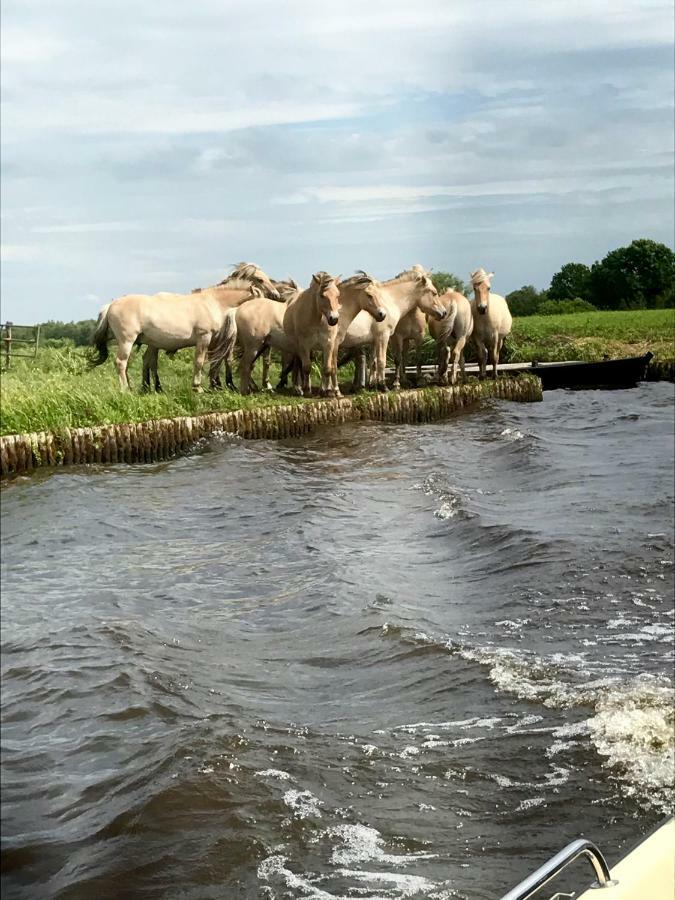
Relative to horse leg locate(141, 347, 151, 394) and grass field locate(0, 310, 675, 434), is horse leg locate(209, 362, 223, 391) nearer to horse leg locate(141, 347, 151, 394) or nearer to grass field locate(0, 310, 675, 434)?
grass field locate(0, 310, 675, 434)

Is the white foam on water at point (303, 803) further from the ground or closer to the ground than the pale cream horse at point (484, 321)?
closer to the ground

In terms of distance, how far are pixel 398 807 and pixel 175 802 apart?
53 cm

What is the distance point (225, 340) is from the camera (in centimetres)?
874

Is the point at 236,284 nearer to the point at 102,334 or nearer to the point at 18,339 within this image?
the point at 102,334

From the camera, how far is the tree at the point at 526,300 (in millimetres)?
13305

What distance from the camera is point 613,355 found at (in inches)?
550

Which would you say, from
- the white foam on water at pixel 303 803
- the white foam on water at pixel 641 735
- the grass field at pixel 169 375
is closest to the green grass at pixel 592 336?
the grass field at pixel 169 375

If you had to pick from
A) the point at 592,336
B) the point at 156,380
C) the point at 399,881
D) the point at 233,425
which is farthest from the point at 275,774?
the point at 592,336

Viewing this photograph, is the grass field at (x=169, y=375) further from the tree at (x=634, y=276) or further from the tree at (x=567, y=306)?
the tree at (x=634, y=276)

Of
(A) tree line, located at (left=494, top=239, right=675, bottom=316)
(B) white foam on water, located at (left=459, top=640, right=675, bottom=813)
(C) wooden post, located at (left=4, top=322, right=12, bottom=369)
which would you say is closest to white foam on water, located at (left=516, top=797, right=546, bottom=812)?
(B) white foam on water, located at (left=459, top=640, right=675, bottom=813)

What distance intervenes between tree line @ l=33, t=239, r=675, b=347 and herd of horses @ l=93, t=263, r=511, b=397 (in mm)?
1552

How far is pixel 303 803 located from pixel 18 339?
374 cm

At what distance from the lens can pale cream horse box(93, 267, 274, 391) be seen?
339 inches

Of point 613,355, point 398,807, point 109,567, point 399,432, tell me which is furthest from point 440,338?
point 398,807
